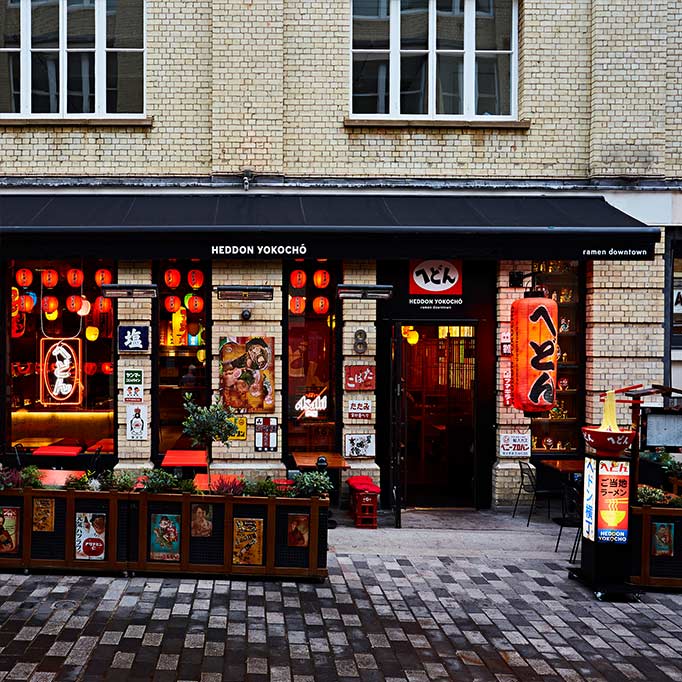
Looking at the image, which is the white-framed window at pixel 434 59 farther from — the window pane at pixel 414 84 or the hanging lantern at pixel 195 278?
the hanging lantern at pixel 195 278

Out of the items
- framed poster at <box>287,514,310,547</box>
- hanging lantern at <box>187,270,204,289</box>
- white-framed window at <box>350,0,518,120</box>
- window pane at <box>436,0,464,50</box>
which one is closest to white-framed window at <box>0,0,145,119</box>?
hanging lantern at <box>187,270,204,289</box>

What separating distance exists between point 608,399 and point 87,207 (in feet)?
25.3

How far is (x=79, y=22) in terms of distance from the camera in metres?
11.0

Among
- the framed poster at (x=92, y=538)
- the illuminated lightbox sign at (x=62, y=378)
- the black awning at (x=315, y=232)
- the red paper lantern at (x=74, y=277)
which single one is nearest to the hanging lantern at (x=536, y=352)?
the black awning at (x=315, y=232)

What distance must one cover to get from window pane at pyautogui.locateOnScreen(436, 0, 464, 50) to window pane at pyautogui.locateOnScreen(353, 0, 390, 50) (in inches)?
33.7

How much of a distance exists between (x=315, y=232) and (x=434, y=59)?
373 centimetres

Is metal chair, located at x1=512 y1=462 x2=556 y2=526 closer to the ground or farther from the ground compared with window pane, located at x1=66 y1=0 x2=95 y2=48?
closer to the ground

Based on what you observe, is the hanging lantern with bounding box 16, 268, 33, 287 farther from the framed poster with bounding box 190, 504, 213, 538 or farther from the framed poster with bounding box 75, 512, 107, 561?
the framed poster with bounding box 190, 504, 213, 538

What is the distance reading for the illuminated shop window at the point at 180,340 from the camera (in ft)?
36.2

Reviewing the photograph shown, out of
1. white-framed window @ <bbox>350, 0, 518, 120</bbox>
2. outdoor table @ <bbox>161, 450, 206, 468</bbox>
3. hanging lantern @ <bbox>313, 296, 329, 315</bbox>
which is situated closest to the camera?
outdoor table @ <bbox>161, 450, 206, 468</bbox>

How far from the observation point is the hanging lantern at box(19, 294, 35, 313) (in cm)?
1104

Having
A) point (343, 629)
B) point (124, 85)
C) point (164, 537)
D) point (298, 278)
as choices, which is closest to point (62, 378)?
point (298, 278)

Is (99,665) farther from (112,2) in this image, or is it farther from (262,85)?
(112,2)

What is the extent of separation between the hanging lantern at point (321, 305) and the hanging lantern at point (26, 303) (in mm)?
4431
